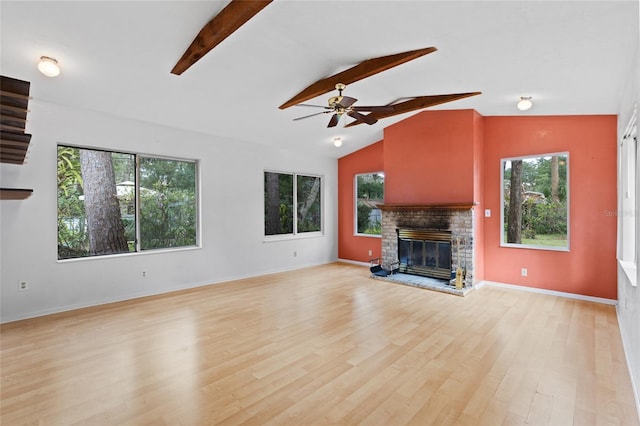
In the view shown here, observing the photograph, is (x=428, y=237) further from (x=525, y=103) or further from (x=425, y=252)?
(x=525, y=103)

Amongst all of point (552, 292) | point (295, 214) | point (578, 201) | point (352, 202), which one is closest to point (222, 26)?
point (295, 214)

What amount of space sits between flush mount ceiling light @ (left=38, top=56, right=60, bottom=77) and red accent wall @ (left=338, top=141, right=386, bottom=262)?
5.54m

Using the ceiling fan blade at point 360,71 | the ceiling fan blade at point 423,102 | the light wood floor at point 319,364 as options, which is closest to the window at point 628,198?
the light wood floor at point 319,364

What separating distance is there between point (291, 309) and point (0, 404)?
272 centimetres

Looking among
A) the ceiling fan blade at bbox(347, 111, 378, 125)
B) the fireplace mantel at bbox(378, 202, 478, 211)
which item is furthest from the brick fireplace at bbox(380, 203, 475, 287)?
the ceiling fan blade at bbox(347, 111, 378, 125)

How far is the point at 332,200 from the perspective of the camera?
7742mm

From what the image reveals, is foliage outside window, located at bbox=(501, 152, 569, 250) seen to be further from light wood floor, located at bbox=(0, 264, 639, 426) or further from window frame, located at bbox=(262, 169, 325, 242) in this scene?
window frame, located at bbox=(262, 169, 325, 242)

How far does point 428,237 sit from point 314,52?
3.73 metres

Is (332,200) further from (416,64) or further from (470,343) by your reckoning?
(470,343)

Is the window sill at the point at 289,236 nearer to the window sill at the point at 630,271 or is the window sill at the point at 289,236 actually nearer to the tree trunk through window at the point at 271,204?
the tree trunk through window at the point at 271,204

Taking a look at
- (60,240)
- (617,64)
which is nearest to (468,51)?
(617,64)

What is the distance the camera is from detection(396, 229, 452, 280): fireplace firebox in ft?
18.0

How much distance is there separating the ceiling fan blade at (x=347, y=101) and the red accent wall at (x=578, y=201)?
3160 millimetres

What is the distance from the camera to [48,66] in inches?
120
